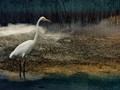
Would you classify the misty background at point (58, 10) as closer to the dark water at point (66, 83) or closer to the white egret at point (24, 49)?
the white egret at point (24, 49)

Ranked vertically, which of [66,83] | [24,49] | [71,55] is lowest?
[66,83]

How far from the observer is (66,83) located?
5.96 metres

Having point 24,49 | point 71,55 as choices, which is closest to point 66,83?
point 71,55

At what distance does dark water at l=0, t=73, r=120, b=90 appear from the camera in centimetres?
588

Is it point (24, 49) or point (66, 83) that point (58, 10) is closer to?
point (24, 49)

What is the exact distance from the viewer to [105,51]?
6.30 m

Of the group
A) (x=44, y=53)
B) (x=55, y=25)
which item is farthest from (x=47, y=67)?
(x=55, y=25)

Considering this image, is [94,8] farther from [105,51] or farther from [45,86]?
[45,86]

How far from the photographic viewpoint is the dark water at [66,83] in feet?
19.3

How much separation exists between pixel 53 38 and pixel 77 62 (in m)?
0.46

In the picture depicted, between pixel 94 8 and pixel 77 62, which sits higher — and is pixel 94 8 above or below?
above

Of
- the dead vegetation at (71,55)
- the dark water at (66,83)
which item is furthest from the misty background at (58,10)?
the dark water at (66,83)

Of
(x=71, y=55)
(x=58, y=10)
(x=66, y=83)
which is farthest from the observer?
(x=58, y=10)

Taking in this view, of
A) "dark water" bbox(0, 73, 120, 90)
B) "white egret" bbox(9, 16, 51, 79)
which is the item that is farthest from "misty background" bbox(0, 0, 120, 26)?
"dark water" bbox(0, 73, 120, 90)
